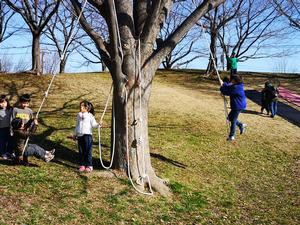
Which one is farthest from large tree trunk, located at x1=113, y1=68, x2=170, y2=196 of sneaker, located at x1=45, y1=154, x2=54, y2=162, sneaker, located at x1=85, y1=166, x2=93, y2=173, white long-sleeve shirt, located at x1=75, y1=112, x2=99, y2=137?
sneaker, located at x1=45, y1=154, x2=54, y2=162

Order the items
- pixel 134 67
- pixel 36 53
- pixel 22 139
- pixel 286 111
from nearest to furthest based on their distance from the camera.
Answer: pixel 134 67, pixel 22 139, pixel 286 111, pixel 36 53

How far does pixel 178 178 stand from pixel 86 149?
1.87 metres

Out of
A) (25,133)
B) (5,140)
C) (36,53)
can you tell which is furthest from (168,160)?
(36,53)

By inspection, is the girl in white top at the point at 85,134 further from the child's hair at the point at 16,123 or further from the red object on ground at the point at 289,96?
the red object on ground at the point at 289,96

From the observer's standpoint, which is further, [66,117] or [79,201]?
[66,117]

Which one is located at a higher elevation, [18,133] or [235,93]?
[235,93]

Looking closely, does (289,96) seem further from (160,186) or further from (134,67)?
(134,67)

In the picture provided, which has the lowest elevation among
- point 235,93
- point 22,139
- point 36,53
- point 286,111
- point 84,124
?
point 286,111

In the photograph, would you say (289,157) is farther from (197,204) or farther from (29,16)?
(29,16)

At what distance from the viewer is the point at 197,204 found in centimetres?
676

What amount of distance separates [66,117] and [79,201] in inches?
246

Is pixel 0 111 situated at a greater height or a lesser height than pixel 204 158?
greater

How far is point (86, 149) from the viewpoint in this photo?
7359 mm

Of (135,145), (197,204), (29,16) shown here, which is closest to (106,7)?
(135,145)
